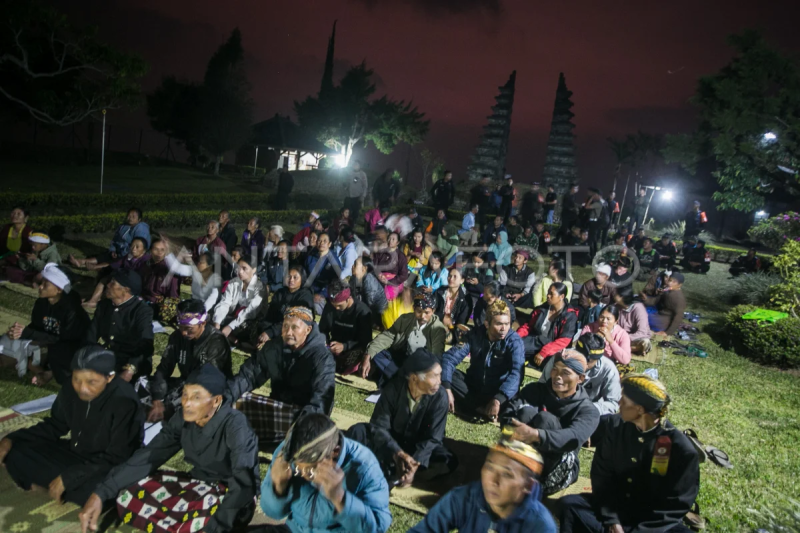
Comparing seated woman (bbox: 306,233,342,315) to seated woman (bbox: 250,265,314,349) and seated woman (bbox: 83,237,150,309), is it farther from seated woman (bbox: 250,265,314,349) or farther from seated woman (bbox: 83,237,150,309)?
seated woman (bbox: 83,237,150,309)

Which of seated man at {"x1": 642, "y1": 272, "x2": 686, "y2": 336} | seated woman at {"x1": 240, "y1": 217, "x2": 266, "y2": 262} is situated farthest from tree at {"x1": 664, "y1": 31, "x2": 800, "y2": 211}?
seated woman at {"x1": 240, "y1": 217, "x2": 266, "y2": 262}

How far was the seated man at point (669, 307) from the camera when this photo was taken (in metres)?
8.61

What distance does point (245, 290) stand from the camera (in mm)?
7203

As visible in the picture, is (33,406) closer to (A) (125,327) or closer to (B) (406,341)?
(A) (125,327)

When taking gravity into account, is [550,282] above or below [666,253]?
below

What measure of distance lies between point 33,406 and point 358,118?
37.6 m

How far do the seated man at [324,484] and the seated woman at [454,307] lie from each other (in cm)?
482

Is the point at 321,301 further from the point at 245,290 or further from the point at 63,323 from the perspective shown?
the point at 63,323

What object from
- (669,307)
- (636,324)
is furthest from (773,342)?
(636,324)

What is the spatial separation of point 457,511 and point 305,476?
2.72 feet

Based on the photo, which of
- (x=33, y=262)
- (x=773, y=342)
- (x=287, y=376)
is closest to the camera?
(x=287, y=376)

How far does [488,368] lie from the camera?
545 centimetres

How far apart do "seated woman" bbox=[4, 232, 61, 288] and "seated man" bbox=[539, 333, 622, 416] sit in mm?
7648

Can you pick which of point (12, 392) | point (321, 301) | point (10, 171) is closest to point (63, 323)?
point (12, 392)
